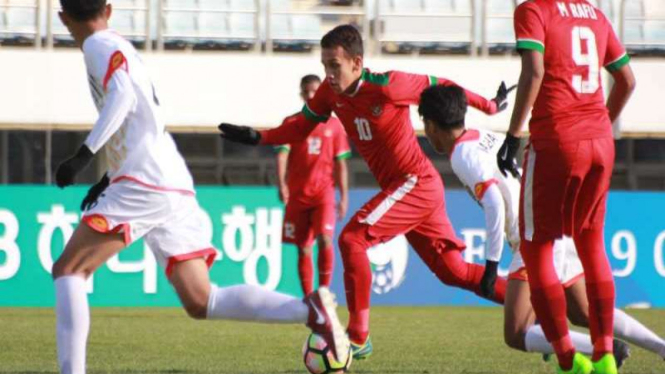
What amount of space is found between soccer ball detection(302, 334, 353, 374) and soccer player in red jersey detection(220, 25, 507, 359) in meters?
1.33

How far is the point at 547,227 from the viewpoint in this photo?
7.66 meters

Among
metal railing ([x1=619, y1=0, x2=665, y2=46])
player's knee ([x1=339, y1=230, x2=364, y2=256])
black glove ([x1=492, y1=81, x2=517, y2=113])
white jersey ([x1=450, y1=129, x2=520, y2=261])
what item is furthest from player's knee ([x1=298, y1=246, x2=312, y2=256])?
metal railing ([x1=619, y1=0, x2=665, y2=46])

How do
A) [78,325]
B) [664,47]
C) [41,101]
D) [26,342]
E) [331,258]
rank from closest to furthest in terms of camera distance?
1. [78,325]
2. [26,342]
3. [331,258]
4. [41,101]
5. [664,47]

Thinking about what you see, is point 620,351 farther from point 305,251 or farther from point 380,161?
point 305,251

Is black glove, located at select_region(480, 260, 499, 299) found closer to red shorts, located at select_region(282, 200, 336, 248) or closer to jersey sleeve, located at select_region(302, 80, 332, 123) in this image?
jersey sleeve, located at select_region(302, 80, 332, 123)

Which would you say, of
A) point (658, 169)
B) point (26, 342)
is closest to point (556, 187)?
point (26, 342)

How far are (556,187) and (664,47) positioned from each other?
1760cm

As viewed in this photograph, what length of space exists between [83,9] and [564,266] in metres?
2.96

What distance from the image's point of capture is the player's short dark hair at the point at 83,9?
7238 mm

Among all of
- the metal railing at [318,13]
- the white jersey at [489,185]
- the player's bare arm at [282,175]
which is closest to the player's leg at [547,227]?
the white jersey at [489,185]

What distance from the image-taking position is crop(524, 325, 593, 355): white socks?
8039 millimetres

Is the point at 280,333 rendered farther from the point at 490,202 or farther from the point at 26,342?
the point at 490,202

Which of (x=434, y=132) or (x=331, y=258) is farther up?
(x=434, y=132)

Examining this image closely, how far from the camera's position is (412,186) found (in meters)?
9.61
